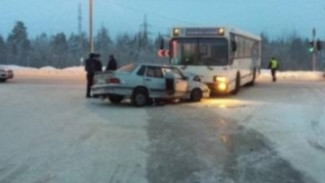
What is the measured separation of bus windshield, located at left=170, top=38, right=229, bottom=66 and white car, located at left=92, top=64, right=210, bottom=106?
2.30 metres

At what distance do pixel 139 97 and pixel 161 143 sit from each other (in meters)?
8.55

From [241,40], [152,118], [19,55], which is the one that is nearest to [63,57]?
[19,55]

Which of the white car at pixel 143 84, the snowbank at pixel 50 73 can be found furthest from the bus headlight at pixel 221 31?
the snowbank at pixel 50 73

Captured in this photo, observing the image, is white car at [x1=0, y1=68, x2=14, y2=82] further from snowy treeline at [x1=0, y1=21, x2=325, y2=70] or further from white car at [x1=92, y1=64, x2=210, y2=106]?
snowy treeline at [x1=0, y1=21, x2=325, y2=70]

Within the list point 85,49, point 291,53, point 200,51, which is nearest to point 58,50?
point 85,49

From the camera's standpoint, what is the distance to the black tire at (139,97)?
72.3 feet

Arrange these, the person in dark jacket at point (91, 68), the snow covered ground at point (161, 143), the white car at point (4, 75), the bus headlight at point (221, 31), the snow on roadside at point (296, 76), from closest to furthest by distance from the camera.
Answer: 1. the snow covered ground at point (161, 143)
2. the person in dark jacket at point (91, 68)
3. the bus headlight at point (221, 31)
4. the white car at point (4, 75)
5. the snow on roadside at point (296, 76)

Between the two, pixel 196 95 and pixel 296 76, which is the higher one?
pixel 296 76

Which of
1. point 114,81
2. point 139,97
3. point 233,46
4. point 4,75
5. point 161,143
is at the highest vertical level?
point 233,46

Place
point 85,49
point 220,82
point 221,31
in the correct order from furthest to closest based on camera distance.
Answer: point 85,49
point 220,82
point 221,31

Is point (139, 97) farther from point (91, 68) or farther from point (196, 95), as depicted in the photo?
point (91, 68)

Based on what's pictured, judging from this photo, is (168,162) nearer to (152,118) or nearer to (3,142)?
(3,142)

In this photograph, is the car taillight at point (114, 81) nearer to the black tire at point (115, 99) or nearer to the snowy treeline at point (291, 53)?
the black tire at point (115, 99)

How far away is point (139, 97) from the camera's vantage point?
72.7 ft
